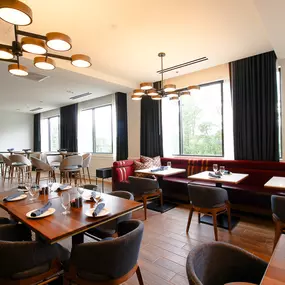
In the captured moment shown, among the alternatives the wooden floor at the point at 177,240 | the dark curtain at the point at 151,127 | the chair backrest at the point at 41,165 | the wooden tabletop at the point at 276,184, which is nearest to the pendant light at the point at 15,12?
the wooden floor at the point at 177,240

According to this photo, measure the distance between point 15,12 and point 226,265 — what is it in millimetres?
2192

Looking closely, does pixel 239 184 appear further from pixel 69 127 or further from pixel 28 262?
pixel 69 127

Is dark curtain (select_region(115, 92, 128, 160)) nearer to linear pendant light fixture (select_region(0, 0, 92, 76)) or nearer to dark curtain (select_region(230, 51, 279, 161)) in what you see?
dark curtain (select_region(230, 51, 279, 161))

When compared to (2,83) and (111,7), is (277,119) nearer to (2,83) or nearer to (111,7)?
(111,7)

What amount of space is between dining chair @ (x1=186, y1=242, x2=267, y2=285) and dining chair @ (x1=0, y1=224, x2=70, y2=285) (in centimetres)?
105

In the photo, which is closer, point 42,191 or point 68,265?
point 68,265

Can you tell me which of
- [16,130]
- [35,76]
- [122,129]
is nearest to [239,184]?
[122,129]

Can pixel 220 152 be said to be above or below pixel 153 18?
below

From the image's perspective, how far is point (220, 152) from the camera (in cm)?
460

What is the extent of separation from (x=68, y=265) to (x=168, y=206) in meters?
2.79

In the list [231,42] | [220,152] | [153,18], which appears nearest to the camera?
[153,18]

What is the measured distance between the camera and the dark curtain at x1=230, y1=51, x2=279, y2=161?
3.68 m

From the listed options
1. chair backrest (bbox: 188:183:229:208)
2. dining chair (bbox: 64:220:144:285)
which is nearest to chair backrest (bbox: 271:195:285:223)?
chair backrest (bbox: 188:183:229:208)

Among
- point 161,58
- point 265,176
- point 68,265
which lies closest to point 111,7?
point 161,58
